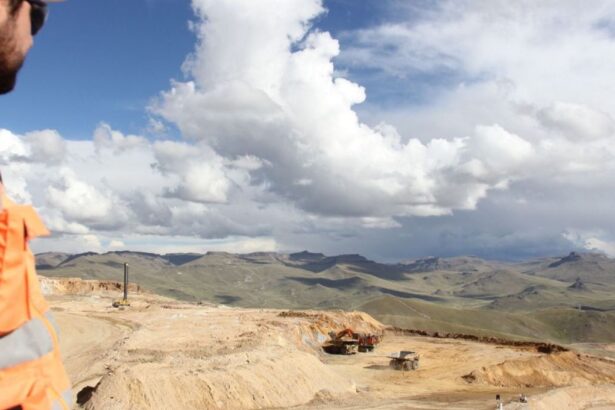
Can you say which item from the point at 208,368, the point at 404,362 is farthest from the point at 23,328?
the point at 404,362

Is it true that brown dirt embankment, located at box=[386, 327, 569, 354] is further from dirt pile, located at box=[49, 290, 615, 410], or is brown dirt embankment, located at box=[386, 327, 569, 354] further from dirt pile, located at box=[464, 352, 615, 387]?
dirt pile, located at box=[464, 352, 615, 387]

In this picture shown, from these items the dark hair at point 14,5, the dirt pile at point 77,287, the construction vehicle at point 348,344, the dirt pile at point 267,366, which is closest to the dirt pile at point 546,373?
the dirt pile at point 267,366

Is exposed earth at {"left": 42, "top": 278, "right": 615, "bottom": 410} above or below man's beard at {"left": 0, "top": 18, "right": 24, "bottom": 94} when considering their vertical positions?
below

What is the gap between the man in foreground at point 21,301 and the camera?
2271 mm

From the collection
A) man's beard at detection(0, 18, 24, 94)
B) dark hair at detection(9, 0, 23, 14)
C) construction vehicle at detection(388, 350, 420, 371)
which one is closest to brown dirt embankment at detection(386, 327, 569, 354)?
construction vehicle at detection(388, 350, 420, 371)

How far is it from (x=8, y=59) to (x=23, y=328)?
1.11 m

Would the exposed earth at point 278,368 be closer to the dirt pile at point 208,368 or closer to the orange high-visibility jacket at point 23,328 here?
the dirt pile at point 208,368

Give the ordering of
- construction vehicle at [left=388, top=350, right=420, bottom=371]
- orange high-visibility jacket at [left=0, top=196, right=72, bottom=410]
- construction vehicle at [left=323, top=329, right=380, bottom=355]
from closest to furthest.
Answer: orange high-visibility jacket at [left=0, top=196, right=72, bottom=410]
construction vehicle at [left=388, top=350, right=420, bottom=371]
construction vehicle at [left=323, top=329, right=380, bottom=355]

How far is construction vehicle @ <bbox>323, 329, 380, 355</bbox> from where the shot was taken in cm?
5944

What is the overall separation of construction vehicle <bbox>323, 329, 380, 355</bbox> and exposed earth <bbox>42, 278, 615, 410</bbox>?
1.00m

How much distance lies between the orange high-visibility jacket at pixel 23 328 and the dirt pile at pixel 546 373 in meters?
51.4

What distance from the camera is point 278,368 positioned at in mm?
36438

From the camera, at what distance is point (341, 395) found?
125ft

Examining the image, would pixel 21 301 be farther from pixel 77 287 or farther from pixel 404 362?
pixel 77 287
